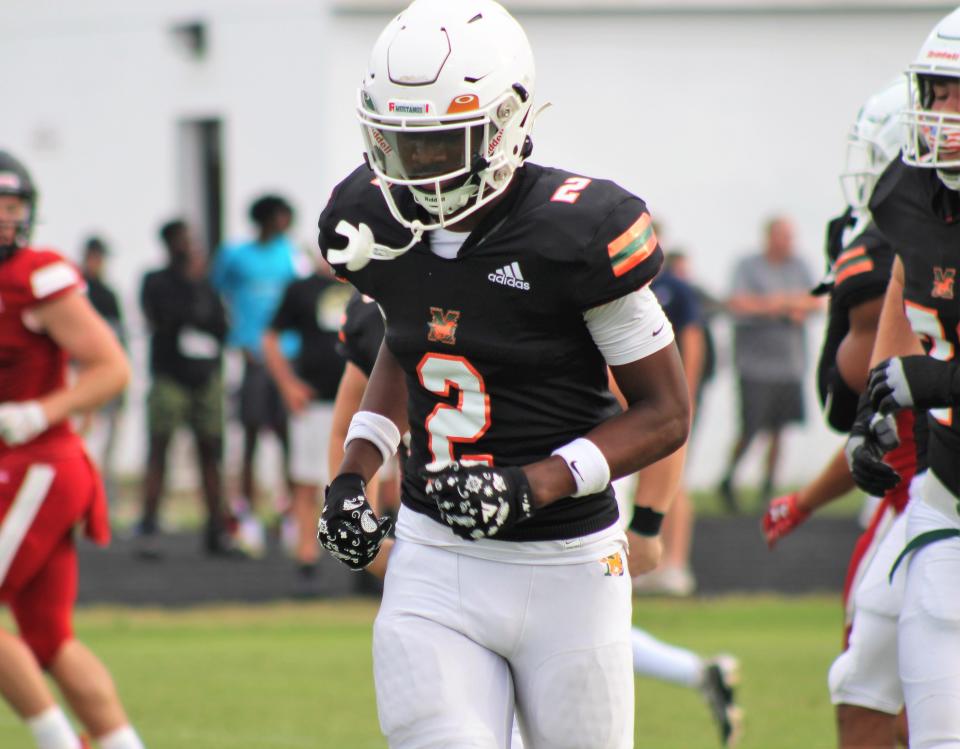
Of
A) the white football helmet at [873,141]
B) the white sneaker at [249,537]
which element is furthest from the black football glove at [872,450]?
the white sneaker at [249,537]

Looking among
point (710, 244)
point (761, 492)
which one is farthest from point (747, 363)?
point (710, 244)

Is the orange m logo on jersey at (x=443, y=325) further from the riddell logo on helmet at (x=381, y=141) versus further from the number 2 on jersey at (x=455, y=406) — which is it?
the riddell logo on helmet at (x=381, y=141)

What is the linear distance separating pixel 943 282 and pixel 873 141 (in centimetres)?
85

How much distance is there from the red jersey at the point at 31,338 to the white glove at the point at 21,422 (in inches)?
3.5

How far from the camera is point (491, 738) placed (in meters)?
3.34

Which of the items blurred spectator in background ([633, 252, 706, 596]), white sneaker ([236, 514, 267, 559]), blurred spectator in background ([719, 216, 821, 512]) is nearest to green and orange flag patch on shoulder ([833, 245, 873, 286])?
blurred spectator in background ([633, 252, 706, 596])

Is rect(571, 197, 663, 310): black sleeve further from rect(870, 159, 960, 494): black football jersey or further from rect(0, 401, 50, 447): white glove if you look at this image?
rect(0, 401, 50, 447): white glove

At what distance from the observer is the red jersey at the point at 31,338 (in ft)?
16.4

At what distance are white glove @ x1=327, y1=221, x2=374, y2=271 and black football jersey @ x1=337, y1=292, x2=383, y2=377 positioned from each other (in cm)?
118

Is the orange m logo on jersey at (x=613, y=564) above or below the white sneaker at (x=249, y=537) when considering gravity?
above

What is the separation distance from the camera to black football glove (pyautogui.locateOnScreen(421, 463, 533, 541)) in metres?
3.13

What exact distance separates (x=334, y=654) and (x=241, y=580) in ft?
7.18

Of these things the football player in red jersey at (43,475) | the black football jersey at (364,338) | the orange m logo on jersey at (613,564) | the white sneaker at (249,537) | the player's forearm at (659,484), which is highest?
the orange m logo on jersey at (613,564)

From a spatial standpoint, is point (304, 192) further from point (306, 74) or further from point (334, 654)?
point (334, 654)
